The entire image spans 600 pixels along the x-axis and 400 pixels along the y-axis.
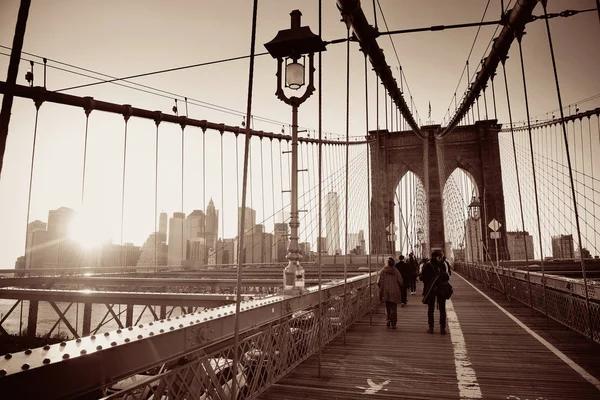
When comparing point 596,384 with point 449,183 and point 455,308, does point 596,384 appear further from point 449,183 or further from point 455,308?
point 449,183

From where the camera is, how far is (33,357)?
171 centimetres

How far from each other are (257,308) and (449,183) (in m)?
39.0

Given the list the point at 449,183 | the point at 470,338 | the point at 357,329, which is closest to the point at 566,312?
the point at 470,338

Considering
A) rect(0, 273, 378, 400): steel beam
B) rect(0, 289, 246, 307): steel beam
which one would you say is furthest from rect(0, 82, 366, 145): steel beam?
rect(0, 273, 378, 400): steel beam

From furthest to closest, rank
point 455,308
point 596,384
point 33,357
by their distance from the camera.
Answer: point 455,308 < point 596,384 < point 33,357

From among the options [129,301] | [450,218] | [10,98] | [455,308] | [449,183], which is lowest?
[455,308]

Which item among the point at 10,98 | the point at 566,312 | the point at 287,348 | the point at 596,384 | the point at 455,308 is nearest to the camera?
the point at 10,98

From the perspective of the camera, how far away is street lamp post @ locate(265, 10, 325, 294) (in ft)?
16.9

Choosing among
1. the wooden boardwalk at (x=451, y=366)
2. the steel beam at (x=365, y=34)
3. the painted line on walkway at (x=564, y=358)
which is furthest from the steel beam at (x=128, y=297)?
the steel beam at (x=365, y=34)

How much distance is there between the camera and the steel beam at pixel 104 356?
5.20 feet

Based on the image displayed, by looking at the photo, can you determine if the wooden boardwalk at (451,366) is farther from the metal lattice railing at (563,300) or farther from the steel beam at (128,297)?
the steel beam at (128,297)

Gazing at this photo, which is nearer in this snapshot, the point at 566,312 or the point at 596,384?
the point at 596,384

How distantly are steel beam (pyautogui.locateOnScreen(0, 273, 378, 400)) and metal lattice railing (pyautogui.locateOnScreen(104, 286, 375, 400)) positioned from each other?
0.12 meters

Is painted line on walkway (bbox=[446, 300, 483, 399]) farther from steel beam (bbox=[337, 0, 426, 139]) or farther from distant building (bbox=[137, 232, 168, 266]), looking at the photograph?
distant building (bbox=[137, 232, 168, 266])
